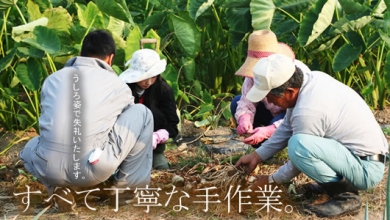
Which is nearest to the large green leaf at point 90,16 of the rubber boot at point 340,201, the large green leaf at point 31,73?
the large green leaf at point 31,73

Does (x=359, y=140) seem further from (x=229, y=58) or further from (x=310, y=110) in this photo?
(x=229, y=58)

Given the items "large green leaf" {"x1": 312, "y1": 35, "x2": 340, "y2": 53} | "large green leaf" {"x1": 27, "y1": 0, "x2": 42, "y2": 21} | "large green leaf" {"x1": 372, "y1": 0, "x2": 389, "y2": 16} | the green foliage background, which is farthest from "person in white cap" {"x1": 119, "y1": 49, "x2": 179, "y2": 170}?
"large green leaf" {"x1": 372, "y1": 0, "x2": 389, "y2": 16}

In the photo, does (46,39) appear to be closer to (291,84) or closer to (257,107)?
(257,107)

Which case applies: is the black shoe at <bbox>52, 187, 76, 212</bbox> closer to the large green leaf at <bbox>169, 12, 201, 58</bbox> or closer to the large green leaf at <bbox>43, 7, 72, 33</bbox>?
the large green leaf at <bbox>43, 7, 72, 33</bbox>

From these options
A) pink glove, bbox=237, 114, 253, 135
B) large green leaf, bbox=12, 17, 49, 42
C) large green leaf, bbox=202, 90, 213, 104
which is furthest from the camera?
large green leaf, bbox=202, 90, 213, 104

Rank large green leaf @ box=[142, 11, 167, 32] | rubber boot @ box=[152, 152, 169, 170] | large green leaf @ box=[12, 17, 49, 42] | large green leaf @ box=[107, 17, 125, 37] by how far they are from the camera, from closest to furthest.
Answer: rubber boot @ box=[152, 152, 169, 170] < large green leaf @ box=[12, 17, 49, 42] < large green leaf @ box=[107, 17, 125, 37] < large green leaf @ box=[142, 11, 167, 32]

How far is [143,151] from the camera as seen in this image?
3.12m

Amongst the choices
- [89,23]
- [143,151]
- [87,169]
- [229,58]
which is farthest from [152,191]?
[229,58]

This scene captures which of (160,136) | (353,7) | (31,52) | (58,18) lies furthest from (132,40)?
(353,7)

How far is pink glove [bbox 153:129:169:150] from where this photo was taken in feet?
11.5

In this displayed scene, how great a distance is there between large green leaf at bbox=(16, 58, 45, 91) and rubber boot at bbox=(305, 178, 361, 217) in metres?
1.64

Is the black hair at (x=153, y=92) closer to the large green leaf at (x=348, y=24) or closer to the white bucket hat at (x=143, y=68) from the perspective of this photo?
the white bucket hat at (x=143, y=68)

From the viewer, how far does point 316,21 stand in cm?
387

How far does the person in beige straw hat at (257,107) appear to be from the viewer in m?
3.36
